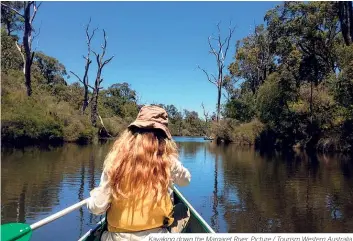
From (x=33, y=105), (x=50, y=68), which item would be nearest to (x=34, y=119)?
(x=33, y=105)

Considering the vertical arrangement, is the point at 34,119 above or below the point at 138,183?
above

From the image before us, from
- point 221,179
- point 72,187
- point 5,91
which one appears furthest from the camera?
point 5,91

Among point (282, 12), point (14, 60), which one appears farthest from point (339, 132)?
point (14, 60)

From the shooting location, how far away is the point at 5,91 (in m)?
20.8

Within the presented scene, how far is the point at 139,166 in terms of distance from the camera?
8.44 feet

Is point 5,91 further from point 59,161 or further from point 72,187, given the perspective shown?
point 72,187

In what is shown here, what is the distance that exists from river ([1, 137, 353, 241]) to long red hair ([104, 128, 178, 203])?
130 inches

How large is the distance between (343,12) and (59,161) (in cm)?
1858

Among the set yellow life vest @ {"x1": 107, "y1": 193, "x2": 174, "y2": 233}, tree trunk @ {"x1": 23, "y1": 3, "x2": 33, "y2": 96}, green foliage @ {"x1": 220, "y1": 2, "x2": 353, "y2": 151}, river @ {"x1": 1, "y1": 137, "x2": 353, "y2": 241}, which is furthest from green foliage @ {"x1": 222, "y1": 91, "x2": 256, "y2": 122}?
yellow life vest @ {"x1": 107, "y1": 193, "x2": 174, "y2": 233}

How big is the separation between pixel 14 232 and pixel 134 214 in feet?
2.90

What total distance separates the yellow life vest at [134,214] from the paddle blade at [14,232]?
671 mm

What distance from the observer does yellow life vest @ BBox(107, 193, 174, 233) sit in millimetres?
2561

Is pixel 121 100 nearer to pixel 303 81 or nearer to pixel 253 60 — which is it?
pixel 253 60

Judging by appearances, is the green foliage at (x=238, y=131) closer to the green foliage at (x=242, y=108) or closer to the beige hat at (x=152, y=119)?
the green foliage at (x=242, y=108)
